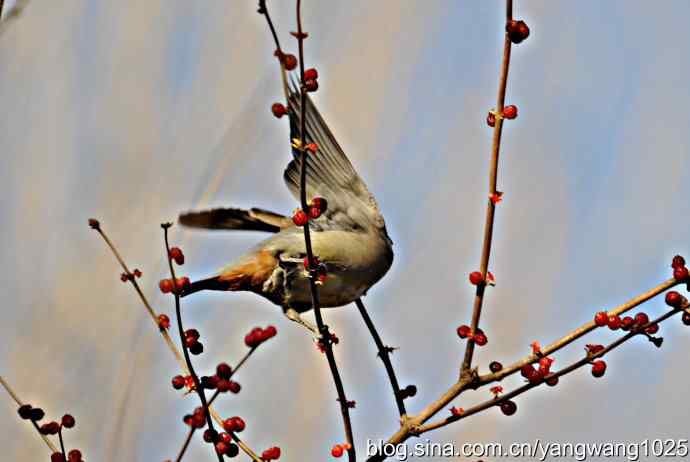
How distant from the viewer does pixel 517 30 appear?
8.34 feet

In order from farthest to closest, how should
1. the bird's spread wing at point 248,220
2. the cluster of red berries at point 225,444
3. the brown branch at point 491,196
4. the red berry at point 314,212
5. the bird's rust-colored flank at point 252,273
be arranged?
the bird's spread wing at point 248,220
the bird's rust-colored flank at point 252,273
the red berry at point 314,212
the cluster of red berries at point 225,444
the brown branch at point 491,196

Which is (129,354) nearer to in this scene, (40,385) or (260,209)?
(40,385)

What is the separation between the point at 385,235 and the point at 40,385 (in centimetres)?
173

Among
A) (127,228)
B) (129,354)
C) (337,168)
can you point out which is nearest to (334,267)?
(337,168)

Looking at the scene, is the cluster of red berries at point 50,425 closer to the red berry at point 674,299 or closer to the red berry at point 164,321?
the red berry at point 164,321

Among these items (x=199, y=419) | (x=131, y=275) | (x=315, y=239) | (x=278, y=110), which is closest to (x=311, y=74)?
(x=278, y=110)

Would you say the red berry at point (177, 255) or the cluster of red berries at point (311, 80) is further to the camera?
the red berry at point (177, 255)

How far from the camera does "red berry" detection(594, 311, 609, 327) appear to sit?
8.27 feet

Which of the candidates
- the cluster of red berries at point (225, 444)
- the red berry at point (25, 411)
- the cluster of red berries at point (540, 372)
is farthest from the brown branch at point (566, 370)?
the red berry at point (25, 411)

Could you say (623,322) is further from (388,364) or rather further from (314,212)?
(314,212)

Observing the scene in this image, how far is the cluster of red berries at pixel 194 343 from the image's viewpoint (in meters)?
2.77

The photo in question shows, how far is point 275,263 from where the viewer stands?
3.92 metres

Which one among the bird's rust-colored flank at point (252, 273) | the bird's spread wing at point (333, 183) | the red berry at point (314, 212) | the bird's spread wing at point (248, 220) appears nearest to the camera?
the red berry at point (314, 212)

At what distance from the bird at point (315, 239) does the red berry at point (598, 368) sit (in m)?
1.24
